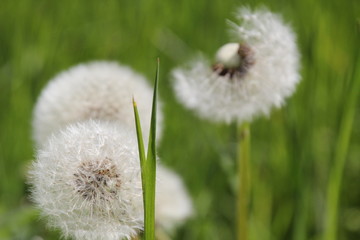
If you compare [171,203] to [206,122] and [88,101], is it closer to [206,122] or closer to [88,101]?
[88,101]

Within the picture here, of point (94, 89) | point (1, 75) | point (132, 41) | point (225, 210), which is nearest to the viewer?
point (94, 89)

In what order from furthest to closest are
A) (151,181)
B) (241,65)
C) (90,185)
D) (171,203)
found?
(171,203)
(241,65)
(90,185)
(151,181)

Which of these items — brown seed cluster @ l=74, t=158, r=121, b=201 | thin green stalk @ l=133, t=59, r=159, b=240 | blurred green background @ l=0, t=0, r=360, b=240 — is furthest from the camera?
blurred green background @ l=0, t=0, r=360, b=240

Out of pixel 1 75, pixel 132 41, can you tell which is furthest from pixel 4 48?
pixel 132 41

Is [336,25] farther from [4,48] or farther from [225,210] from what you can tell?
[4,48]

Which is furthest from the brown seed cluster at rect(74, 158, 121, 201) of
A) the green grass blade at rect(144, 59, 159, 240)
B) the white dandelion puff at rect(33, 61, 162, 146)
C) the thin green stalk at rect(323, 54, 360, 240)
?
the thin green stalk at rect(323, 54, 360, 240)

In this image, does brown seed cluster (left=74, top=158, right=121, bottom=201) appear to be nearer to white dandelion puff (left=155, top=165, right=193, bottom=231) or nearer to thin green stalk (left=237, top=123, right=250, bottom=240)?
thin green stalk (left=237, top=123, right=250, bottom=240)

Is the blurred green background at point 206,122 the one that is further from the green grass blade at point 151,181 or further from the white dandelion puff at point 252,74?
the green grass blade at point 151,181

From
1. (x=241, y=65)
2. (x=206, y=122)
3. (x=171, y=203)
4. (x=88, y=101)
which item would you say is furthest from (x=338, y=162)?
(x=206, y=122)
